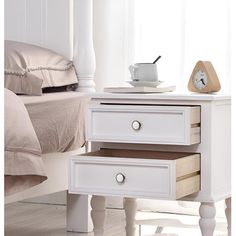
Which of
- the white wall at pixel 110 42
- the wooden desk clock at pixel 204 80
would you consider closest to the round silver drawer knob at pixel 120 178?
the wooden desk clock at pixel 204 80

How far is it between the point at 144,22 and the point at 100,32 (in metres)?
0.23

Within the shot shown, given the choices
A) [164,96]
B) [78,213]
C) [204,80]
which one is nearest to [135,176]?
[164,96]

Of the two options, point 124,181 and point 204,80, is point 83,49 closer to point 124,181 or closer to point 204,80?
point 204,80

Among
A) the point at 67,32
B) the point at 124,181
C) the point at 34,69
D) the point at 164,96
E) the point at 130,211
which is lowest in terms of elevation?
the point at 130,211

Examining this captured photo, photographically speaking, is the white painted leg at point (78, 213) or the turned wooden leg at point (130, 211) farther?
the white painted leg at point (78, 213)

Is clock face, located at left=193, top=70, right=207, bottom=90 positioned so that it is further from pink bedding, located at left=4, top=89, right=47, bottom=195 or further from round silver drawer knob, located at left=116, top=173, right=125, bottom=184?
pink bedding, located at left=4, top=89, right=47, bottom=195

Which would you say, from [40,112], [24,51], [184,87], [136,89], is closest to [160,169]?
[136,89]

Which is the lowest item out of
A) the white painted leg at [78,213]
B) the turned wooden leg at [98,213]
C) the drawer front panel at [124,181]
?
the white painted leg at [78,213]

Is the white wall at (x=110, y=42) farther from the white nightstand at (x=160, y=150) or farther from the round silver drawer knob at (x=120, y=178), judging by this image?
the round silver drawer knob at (x=120, y=178)

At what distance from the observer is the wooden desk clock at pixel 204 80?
6.32ft

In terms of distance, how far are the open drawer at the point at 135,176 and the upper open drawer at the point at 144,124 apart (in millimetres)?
67

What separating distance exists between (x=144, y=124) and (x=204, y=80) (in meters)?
0.27

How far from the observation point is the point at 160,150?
1847mm

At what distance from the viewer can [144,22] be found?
2986 millimetres
